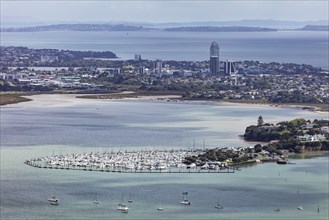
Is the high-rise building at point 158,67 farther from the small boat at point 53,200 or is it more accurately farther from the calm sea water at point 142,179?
the small boat at point 53,200

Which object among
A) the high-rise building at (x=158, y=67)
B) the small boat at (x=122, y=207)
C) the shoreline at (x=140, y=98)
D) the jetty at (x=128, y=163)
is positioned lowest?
the shoreline at (x=140, y=98)

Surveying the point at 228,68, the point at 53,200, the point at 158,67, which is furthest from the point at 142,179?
the point at 158,67

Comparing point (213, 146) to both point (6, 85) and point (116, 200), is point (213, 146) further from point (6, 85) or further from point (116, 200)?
point (6, 85)

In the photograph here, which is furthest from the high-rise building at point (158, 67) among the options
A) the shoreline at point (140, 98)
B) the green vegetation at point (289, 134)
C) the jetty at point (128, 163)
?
the jetty at point (128, 163)

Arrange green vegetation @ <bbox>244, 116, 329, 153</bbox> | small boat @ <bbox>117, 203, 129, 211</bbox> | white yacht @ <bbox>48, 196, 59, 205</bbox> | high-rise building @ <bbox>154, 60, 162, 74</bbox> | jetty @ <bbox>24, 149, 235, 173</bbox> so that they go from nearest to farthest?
small boat @ <bbox>117, 203, 129, 211</bbox> → white yacht @ <bbox>48, 196, 59, 205</bbox> → jetty @ <bbox>24, 149, 235, 173</bbox> → green vegetation @ <bbox>244, 116, 329, 153</bbox> → high-rise building @ <bbox>154, 60, 162, 74</bbox>

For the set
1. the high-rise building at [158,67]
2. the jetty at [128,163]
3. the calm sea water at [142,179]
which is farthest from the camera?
the high-rise building at [158,67]

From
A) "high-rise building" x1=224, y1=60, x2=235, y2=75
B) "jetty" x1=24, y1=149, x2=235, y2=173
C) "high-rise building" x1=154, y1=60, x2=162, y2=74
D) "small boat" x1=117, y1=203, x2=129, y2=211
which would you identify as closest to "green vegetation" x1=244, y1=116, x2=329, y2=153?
"jetty" x1=24, y1=149, x2=235, y2=173

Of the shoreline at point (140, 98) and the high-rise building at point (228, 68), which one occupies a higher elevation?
the high-rise building at point (228, 68)

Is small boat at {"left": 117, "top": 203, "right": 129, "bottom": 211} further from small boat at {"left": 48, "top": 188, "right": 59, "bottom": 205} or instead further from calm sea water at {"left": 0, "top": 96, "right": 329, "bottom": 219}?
small boat at {"left": 48, "top": 188, "right": 59, "bottom": 205}
